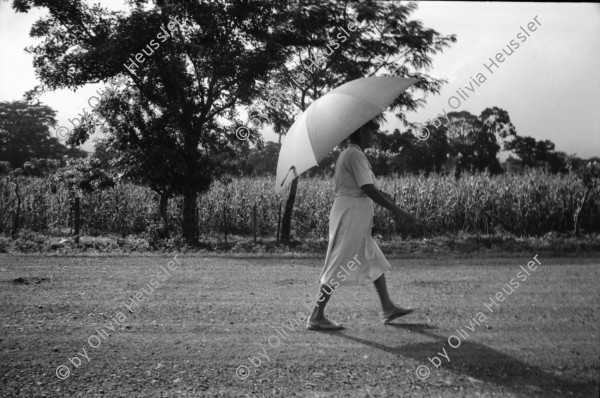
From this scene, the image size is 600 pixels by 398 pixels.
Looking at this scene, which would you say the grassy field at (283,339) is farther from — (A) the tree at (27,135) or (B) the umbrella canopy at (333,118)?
(A) the tree at (27,135)

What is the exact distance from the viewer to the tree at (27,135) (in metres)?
16.0

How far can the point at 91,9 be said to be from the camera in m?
15.4

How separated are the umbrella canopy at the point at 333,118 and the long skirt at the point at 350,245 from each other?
0.73m

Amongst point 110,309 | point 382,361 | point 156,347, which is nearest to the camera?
point 382,361

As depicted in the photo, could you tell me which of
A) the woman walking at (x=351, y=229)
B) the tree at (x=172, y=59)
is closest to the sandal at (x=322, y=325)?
the woman walking at (x=351, y=229)

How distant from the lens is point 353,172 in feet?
18.4

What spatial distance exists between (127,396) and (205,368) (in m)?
0.77

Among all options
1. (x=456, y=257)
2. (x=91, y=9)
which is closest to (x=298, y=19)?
(x=91, y=9)

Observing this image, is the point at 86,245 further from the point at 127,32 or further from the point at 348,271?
the point at 348,271

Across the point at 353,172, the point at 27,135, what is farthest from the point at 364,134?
the point at 27,135

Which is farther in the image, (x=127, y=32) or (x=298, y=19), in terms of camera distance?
(x=298, y=19)

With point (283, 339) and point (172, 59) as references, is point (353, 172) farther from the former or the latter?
point (172, 59)

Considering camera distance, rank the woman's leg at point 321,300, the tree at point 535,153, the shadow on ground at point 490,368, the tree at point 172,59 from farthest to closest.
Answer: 1. the tree at point 535,153
2. the tree at point 172,59
3. the woman's leg at point 321,300
4. the shadow on ground at point 490,368

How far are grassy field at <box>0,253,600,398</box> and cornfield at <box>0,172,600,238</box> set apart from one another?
1040 cm
